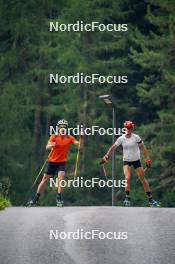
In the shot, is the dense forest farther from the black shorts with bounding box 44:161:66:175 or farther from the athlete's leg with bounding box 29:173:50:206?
the black shorts with bounding box 44:161:66:175

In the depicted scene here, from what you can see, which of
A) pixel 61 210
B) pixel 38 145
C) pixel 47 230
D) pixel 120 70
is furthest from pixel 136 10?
pixel 47 230

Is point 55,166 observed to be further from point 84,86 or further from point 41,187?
point 84,86

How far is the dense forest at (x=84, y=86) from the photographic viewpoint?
142 ft

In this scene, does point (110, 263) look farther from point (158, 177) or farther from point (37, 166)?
point (37, 166)

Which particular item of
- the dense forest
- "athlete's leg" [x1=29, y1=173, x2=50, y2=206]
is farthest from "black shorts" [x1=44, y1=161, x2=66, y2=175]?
the dense forest

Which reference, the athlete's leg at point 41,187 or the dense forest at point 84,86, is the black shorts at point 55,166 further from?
the dense forest at point 84,86

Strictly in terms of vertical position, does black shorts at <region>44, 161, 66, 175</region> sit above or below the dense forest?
below

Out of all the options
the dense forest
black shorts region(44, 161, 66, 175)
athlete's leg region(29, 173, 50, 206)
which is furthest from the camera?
the dense forest

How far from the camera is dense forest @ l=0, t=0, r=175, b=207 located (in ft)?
142

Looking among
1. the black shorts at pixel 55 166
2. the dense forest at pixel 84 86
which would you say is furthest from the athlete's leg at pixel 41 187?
the dense forest at pixel 84 86

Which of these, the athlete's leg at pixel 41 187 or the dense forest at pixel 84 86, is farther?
the dense forest at pixel 84 86

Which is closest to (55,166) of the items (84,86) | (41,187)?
(41,187)

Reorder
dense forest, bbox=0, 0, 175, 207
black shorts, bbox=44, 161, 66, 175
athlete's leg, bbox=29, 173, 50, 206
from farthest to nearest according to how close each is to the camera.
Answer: dense forest, bbox=0, 0, 175, 207 → athlete's leg, bbox=29, 173, 50, 206 → black shorts, bbox=44, 161, 66, 175

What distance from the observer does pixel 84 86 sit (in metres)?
46.2
